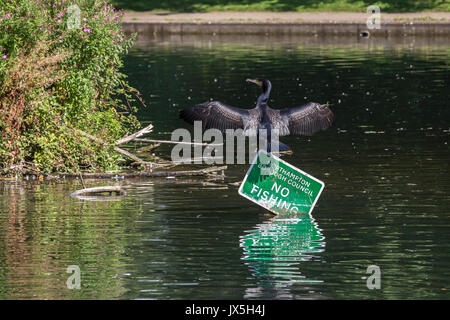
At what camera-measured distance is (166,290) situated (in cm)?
1137

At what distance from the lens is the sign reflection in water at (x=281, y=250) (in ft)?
38.0

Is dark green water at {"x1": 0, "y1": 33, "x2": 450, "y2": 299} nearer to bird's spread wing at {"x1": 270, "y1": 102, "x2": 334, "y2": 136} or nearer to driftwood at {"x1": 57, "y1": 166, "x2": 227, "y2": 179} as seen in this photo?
driftwood at {"x1": 57, "y1": 166, "x2": 227, "y2": 179}

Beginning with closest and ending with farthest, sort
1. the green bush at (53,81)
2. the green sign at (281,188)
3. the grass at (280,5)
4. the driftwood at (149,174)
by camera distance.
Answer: the green sign at (281,188) → the green bush at (53,81) → the driftwood at (149,174) → the grass at (280,5)

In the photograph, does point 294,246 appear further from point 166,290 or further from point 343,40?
point 343,40

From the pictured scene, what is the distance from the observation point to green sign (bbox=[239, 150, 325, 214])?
14828 millimetres

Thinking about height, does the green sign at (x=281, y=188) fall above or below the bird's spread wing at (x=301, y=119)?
below

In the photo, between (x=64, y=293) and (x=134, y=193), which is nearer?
(x=64, y=293)

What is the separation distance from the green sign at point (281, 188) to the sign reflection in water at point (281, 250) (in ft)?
0.58

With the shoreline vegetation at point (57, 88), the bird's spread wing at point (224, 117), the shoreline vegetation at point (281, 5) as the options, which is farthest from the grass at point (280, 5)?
the bird's spread wing at point (224, 117)

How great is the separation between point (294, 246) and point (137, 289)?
2.63 meters

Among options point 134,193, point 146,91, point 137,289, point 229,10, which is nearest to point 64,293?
point 137,289

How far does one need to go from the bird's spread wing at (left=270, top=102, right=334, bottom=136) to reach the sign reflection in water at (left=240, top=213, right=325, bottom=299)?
8.01 feet

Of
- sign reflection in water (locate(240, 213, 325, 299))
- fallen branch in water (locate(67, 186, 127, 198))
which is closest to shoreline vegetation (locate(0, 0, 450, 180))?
fallen branch in water (locate(67, 186, 127, 198))

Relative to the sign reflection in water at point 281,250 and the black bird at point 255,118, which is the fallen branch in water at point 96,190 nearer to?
the black bird at point 255,118
